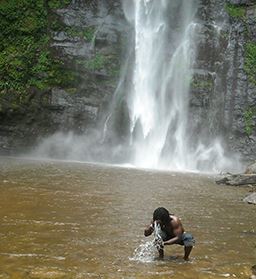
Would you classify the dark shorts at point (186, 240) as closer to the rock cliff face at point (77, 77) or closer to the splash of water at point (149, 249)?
the splash of water at point (149, 249)

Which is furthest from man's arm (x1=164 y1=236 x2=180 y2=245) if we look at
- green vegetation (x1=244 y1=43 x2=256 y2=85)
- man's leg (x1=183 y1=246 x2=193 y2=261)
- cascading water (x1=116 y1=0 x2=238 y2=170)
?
green vegetation (x1=244 y1=43 x2=256 y2=85)

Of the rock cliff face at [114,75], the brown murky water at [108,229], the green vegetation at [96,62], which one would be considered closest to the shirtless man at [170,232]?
the brown murky water at [108,229]

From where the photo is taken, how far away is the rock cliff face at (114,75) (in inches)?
1147

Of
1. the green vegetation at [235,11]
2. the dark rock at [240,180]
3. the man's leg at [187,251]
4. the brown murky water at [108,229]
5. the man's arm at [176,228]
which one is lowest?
the dark rock at [240,180]

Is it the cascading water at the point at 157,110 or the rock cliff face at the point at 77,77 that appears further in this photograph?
the cascading water at the point at 157,110

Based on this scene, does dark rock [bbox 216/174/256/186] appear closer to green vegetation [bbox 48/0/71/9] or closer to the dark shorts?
the dark shorts

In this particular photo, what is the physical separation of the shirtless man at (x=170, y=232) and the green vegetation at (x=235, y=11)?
29029mm

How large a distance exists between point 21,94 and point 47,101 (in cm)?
174

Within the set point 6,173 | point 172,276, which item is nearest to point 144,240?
point 172,276

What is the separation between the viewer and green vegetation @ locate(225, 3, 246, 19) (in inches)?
1284

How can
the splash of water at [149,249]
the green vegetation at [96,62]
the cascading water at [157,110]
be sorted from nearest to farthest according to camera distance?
the splash of water at [149,249], the cascading water at [157,110], the green vegetation at [96,62]

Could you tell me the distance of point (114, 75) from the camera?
3069 cm

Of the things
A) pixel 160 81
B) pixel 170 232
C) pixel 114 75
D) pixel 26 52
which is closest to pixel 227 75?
pixel 160 81

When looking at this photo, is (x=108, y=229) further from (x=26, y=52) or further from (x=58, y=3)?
(x=58, y=3)
